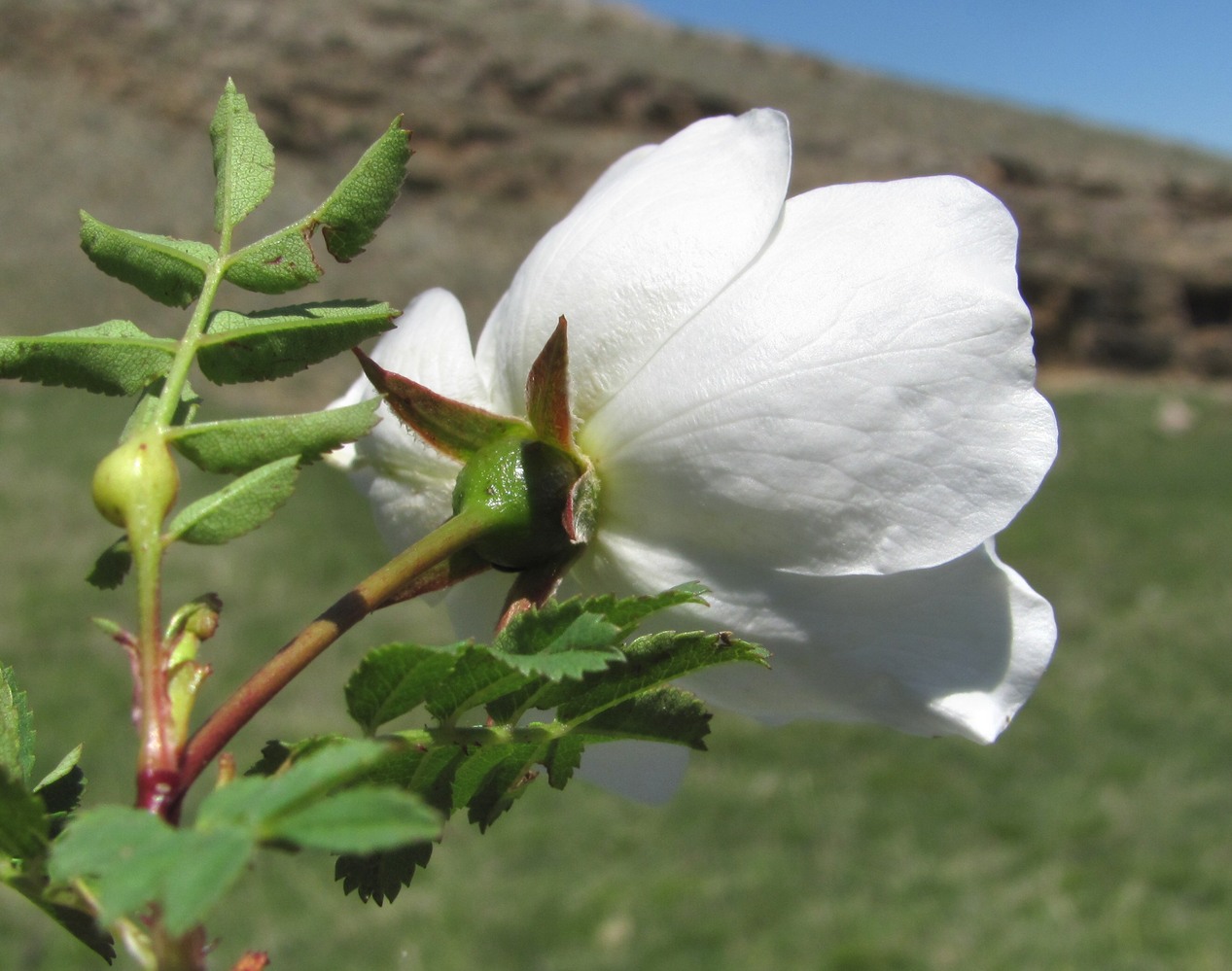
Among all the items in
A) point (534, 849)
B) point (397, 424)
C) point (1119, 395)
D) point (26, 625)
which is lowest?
point (1119, 395)

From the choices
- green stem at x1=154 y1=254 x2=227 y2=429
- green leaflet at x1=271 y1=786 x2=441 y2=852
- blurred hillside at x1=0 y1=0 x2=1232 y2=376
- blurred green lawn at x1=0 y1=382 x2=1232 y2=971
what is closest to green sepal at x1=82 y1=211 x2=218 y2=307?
green stem at x1=154 y1=254 x2=227 y2=429

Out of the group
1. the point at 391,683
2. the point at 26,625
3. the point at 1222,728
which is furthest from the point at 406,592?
the point at 26,625

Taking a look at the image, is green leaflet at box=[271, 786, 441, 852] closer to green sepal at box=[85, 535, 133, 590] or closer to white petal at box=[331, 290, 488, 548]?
green sepal at box=[85, 535, 133, 590]

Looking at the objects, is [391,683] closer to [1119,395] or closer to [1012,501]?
[1012,501]

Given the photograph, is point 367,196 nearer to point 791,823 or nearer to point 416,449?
point 416,449

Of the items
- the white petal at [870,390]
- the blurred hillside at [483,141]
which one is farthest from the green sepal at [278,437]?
the blurred hillside at [483,141]

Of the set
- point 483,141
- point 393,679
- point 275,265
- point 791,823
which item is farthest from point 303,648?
point 483,141
